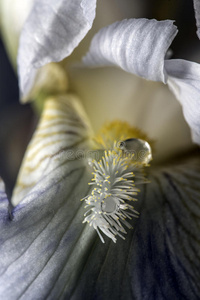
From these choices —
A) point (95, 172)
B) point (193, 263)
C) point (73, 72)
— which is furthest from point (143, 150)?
point (73, 72)

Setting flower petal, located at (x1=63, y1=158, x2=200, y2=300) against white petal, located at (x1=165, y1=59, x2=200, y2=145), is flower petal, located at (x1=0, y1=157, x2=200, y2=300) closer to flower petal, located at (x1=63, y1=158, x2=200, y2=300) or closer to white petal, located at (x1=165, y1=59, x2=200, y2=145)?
flower petal, located at (x1=63, y1=158, x2=200, y2=300)

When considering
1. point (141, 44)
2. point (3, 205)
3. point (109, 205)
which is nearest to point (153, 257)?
point (109, 205)

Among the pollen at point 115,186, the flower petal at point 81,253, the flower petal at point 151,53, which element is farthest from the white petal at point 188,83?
the flower petal at point 81,253

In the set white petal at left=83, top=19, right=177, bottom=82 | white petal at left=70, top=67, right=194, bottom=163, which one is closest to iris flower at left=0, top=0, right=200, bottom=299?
white petal at left=83, top=19, right=177, bottom=82

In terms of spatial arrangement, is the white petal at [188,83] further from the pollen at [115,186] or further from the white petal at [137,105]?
the white petal at [137,105]

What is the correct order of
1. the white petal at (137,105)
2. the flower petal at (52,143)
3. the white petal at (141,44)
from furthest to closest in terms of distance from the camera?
the white petal at (137,105) → the flower petal at (52,143) → the white petal at (141,44)

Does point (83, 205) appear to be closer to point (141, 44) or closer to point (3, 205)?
point (3, 205)
